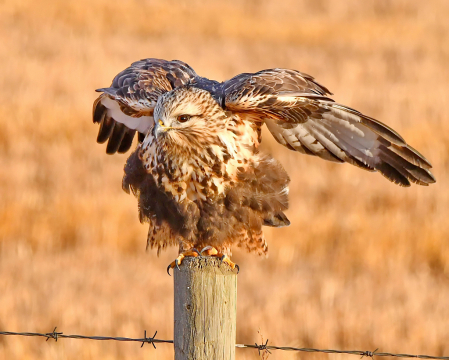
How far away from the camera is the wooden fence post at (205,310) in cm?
288

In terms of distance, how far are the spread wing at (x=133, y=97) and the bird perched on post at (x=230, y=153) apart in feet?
0.06

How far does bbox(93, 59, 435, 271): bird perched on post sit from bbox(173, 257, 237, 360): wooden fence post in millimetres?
746

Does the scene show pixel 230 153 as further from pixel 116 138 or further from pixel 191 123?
pixel 116 138

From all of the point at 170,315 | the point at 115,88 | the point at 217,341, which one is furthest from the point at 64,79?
the point at 217,341

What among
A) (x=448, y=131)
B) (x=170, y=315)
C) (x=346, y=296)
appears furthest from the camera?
(x=448, y=131)

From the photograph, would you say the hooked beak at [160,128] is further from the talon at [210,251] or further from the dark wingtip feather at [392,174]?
the dark wingtip feather at [392,174]

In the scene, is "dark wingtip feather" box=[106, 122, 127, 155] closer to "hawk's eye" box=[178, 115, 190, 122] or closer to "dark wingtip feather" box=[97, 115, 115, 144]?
"dark wingtip feather" box=[97, 115, 115, 144]

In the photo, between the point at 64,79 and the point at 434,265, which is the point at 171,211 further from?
the point at 64,79

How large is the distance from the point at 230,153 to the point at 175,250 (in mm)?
3725

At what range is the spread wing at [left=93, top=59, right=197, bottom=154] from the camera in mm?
4020

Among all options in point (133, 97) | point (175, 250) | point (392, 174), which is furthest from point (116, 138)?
point (175, 250)

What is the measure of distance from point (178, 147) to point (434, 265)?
4305 mm

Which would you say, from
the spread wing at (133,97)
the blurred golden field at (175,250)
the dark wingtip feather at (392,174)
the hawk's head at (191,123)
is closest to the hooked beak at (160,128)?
the hawk's head at (191,123)

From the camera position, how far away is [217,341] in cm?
288
